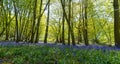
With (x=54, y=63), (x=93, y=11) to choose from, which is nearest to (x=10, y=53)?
(x=54, y=63)

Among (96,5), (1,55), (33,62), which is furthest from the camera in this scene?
(96,5)

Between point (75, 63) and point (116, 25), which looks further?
point (116, 25)

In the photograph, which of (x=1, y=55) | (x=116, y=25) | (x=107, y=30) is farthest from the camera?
(x=107, y=30)

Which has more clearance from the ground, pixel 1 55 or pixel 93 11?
pixel 93 11

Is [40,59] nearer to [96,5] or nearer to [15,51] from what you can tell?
[15,51]

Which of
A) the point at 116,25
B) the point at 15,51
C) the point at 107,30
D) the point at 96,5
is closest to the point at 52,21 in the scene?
the point at 107,30

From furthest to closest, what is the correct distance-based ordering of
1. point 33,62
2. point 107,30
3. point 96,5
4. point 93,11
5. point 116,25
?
point 107,30 < point 96,5 < point 93,11 < point 116,25 < point 33,62

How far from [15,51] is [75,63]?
3978mm

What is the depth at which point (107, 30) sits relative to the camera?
57000 millimetres

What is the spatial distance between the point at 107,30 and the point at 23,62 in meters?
50.6

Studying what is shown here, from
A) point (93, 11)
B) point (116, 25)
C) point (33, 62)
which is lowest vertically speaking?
point (33, 62)

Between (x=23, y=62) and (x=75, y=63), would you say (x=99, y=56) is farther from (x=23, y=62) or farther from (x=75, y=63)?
(x=23, y=62)

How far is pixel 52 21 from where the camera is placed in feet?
224

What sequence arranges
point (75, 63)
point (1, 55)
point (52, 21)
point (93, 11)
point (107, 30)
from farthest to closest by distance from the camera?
point (52, 21)
point (107, 30)
point (93, 11)
point (1, 55)
point (75, 63)
